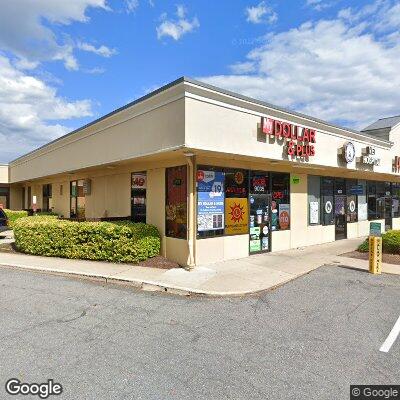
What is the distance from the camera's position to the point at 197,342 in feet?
16.4

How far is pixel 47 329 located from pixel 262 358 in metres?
3.47

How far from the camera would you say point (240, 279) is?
8477mm

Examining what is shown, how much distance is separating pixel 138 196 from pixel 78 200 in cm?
767

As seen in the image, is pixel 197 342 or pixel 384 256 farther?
pixel 384 256

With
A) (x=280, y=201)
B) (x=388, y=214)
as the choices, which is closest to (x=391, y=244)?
(x=280, y=201)

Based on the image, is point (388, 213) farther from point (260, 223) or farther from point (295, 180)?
point (260, 223)

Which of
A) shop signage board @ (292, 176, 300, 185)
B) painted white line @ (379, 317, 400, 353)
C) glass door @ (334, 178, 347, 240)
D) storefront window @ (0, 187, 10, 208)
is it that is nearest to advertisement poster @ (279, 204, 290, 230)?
shop signage board @ (292, 176, 300, 185)

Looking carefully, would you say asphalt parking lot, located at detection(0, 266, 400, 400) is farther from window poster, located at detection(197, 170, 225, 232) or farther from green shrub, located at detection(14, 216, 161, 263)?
window poster, located at detection(197, 170, 225, 232)

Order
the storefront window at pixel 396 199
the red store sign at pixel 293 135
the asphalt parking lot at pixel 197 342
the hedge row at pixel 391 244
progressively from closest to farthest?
the asphalt parking lot at pixel 197 342
the red store sign at pixel 293 135
the hedge row at pixel 391 244
the storefront window at pixel 396 199

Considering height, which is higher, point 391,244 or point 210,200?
point 210,200

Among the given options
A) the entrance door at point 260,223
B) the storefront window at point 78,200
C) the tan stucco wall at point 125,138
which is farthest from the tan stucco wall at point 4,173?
the entrance door at point 260,223

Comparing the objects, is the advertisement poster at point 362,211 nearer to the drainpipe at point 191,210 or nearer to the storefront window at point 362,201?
the storefront window at point 362,201

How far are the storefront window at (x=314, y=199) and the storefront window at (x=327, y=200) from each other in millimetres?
370

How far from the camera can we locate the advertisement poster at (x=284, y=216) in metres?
12.9
